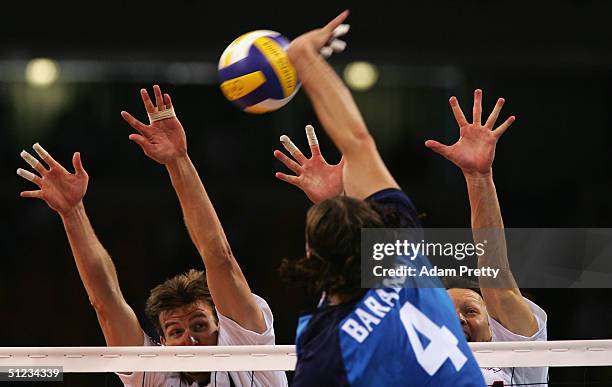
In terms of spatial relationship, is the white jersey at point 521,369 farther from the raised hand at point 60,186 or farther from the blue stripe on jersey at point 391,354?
the raised hand at point 60,186

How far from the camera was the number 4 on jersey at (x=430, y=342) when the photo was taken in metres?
2.70

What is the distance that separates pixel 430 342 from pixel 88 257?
2425 mm

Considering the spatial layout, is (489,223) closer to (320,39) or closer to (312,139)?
(312,139)

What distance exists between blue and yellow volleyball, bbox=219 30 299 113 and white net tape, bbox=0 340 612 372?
1124 mm

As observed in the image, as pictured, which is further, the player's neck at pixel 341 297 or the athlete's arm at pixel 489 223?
the athlete's arm at pixel 489 223

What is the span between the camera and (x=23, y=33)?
33.7 ft

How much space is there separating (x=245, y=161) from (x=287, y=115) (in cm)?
64

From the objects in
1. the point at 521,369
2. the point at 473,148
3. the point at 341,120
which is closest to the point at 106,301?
the point at 473,148

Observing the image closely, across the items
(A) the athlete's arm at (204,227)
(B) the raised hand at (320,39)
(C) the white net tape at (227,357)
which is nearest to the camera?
(B) the raised hand at (320,39)

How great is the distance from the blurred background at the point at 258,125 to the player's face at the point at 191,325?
473 centimetres

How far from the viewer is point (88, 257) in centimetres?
471

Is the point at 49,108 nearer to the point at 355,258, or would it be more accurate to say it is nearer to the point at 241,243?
the point at 241,243

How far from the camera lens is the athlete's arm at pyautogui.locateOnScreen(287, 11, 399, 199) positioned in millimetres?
2980

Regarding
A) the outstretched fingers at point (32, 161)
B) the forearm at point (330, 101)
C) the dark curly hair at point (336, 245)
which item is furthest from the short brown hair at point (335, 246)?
the outstretched fingers at point (32, 161)
